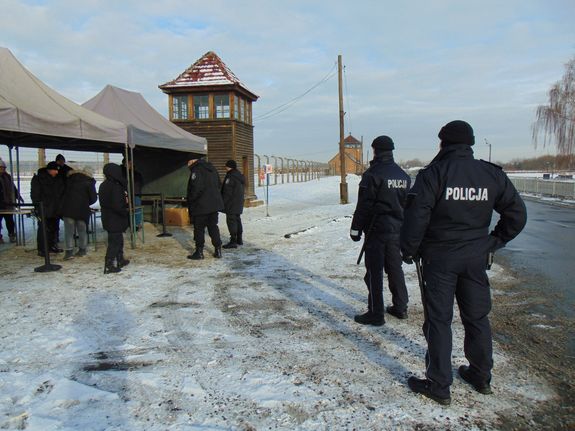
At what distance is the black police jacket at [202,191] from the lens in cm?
773

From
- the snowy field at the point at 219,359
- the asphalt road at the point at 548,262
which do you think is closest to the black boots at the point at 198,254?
the snowy field at the point at 219,359

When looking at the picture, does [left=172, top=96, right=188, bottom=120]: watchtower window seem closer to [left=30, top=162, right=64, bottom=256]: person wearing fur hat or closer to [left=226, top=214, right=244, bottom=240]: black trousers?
[left=226, top=214, right=244, bottom=240]: black trousers

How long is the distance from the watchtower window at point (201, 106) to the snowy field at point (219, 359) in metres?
12.8

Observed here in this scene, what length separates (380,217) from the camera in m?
4.46

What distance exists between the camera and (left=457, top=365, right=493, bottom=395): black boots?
10.6ft

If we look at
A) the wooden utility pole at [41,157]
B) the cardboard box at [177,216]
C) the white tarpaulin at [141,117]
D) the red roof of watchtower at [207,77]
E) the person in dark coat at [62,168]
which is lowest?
the cardboard box at [177,216]

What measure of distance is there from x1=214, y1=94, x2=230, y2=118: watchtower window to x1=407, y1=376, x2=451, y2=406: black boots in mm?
16468

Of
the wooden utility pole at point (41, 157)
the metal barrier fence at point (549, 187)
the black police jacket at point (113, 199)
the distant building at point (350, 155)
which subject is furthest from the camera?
the distant building at point (350, 155)

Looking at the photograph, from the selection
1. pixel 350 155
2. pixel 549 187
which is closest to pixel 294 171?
pixel 549 187

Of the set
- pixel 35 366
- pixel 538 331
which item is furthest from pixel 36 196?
pixel 538 331

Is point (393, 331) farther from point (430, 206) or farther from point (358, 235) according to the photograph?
point (430, 206)

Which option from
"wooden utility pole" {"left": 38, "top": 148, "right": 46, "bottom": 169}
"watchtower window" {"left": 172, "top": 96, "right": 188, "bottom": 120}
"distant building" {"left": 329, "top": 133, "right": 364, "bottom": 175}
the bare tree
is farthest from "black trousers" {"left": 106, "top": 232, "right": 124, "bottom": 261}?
"distant building" {"left": 329, "top": 133, "right": 364, "bottom": 175}

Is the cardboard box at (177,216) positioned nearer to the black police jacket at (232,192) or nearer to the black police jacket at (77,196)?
the black police jacket at (232,192)

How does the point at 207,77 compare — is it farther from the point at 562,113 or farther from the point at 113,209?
the point at 562,113
